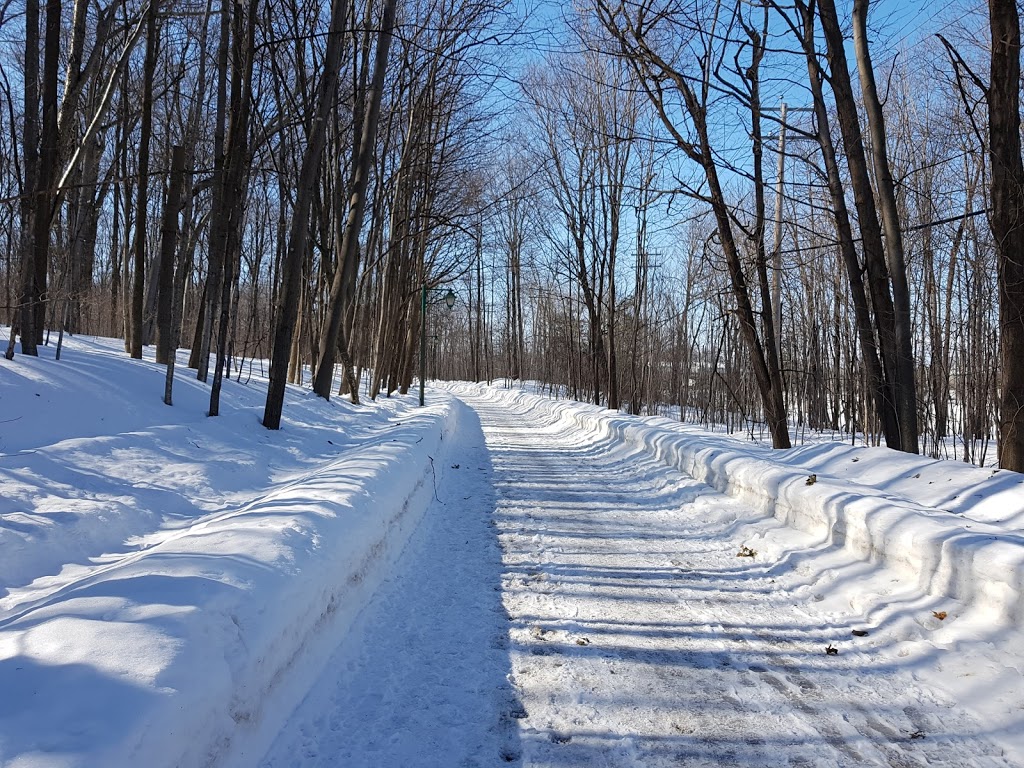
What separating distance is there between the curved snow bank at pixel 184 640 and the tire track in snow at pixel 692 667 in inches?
45.0

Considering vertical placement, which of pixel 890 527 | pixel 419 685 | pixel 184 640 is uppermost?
pixel 890 527

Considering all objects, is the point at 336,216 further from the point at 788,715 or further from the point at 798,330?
the point at 798,330

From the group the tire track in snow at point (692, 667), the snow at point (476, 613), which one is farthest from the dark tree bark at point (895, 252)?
the tire track in snow at point (692, 667)

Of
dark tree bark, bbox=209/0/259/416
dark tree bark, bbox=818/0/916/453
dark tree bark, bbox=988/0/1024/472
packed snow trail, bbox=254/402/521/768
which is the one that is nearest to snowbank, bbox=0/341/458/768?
packed snow trail, bbox=254/402/521/768

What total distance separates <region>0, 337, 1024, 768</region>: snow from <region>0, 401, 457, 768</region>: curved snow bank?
12 millimetres

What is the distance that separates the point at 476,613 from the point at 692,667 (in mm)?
1394

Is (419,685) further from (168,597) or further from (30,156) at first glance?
(30,156)

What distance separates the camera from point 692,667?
3.11m

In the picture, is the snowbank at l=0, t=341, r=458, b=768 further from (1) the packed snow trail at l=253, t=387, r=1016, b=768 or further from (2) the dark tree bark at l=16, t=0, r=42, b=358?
(2) the dark tree bark at l=16, t=0, r=42, b=358

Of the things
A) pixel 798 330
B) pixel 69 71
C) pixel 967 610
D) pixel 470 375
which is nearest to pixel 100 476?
pixel 967 610

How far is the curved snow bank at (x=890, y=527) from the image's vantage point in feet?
10.6

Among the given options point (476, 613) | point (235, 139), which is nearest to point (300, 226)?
point (235, 139)

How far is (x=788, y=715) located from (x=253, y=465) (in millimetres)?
5985

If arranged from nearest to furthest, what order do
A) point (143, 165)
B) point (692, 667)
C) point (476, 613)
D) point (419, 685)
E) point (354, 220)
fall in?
point (419, 685)
point (692, 667)
point (476, 613)
point (354, 220)
point (143, 165)
